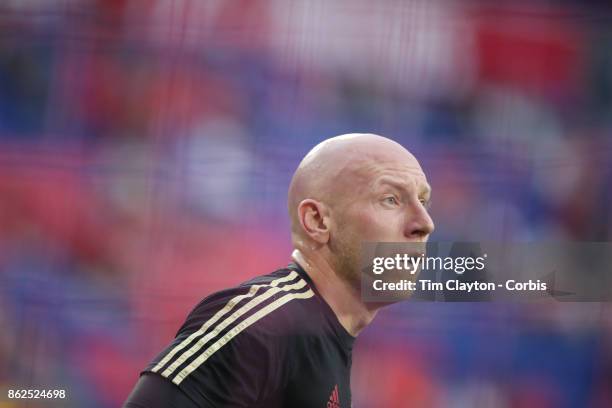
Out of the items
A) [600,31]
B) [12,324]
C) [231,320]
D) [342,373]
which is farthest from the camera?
[600,31]

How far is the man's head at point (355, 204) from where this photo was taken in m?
1.05

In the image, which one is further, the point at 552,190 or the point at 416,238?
the point at 552,190

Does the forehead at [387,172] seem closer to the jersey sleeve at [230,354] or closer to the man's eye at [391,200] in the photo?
the man's eye at [391,200]

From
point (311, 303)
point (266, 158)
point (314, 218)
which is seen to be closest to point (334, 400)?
point (311, 303)

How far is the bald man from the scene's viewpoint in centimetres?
93

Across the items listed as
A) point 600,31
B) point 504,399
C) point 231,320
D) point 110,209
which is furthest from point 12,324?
point 600,31

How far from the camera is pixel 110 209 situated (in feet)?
4.23

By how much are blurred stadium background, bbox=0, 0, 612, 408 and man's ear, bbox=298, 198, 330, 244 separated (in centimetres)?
22

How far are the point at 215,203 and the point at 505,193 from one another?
0.44 meters

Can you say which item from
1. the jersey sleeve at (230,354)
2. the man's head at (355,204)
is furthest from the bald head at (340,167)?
the jersey sleeve at (230,354)

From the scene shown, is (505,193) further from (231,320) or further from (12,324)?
(12,324)

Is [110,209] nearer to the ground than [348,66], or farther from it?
nearer to the ground

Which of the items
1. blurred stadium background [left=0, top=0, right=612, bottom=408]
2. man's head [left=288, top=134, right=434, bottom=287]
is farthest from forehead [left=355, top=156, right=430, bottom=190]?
blurred stadium background [left=0, top=0, right=612, bottom=408]

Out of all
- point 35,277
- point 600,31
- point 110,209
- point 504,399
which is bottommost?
point 504,399
